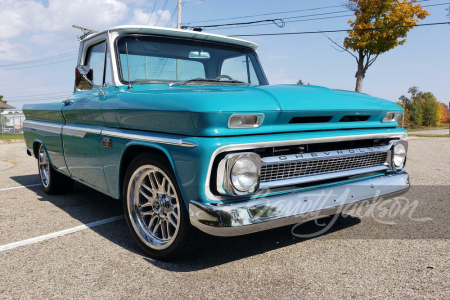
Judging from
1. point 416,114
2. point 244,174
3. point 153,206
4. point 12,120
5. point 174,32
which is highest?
point 174,32

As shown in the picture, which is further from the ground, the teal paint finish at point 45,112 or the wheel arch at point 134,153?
the teal paint finish at point 45,112

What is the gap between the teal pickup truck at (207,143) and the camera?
2236 millimetres

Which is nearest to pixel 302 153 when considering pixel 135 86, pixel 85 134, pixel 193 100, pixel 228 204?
A: pixel 228 204

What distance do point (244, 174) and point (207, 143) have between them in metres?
0.30

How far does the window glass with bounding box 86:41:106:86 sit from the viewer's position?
3678 mm

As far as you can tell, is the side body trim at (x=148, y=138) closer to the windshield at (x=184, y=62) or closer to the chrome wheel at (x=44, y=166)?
the windshield at (x=184, y=62)

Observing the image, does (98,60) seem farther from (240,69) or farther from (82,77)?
(240,69)

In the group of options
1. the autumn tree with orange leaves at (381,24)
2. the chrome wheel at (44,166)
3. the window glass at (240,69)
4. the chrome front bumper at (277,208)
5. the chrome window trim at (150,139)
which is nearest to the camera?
the chrome front bumper at (277,208)

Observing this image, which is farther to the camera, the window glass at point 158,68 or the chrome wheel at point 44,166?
the chrome wheel at point 44,166

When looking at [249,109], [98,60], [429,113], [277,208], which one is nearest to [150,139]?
[249,109]

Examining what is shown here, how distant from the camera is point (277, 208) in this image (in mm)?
2320

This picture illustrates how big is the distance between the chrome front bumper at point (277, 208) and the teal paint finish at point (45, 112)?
2634 millimetres

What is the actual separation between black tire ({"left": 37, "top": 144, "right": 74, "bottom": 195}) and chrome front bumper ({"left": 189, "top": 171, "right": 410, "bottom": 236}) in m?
3.23

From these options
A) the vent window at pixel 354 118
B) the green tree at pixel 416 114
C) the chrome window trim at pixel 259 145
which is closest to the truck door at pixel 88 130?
the chrome window trim at pixel 259 145
